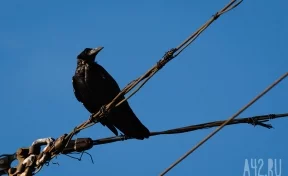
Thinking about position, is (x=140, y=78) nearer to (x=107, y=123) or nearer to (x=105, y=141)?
(x=105, y=141)

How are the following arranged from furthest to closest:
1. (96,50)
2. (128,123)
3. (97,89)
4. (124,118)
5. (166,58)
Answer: (96,50), (97,89), (124,118), (128,123), (166,58)

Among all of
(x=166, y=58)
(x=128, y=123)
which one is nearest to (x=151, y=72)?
(x=166, y=58)

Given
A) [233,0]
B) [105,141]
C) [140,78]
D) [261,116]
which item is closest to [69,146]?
[105,141]

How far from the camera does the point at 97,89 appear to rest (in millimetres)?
10344

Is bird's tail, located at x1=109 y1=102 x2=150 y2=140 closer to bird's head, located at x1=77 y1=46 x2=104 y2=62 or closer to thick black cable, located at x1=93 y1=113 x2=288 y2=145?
bird's head, located at x1=77 y1=46 x2=104 y2=62

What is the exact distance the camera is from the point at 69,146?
6910 mm

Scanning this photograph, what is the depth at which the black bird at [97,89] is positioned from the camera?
9826 mm

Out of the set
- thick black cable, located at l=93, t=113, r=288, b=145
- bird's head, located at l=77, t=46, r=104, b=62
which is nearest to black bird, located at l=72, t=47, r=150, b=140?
bird's head, located at l=77, t=46, r=104, b=62

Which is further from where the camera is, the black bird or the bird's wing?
the black bird

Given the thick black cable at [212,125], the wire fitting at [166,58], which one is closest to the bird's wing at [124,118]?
the thick black cable at [212,125]

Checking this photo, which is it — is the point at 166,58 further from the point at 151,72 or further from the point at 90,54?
the point at 90,54

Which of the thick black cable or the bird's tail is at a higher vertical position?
the bird's tail

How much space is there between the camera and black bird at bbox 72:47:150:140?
983 centimetres

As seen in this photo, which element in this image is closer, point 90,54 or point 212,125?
point 212,125
